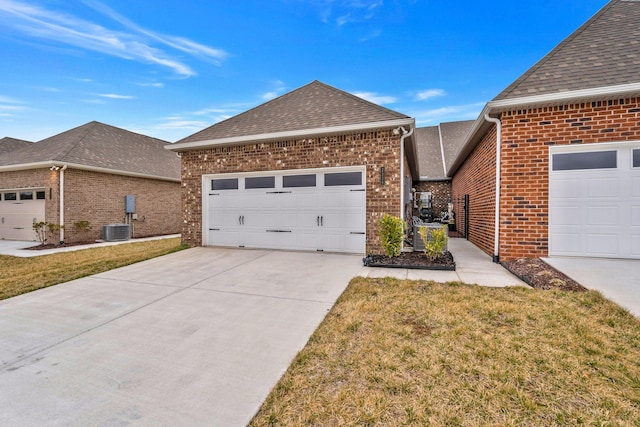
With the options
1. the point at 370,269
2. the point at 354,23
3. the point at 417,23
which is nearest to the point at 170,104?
the point at 354,23

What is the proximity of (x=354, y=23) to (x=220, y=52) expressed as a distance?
216 inches

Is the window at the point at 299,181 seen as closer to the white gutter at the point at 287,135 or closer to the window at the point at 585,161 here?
the white gutter at the point at 287,135

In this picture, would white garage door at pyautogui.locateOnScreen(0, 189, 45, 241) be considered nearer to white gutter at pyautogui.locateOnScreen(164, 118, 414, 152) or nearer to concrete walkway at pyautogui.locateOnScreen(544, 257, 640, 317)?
white gutter at pyautogui.locateOnScreen(164, 118, 414, 152)

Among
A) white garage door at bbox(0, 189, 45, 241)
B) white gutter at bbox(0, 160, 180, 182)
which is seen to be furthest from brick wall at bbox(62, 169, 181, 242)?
white garage door at bbox(0, 189, 45, 241)

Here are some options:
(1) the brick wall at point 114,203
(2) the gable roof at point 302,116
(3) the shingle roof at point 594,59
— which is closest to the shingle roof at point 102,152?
(1) the brick wall at point 114,203

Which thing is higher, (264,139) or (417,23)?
(417,23)

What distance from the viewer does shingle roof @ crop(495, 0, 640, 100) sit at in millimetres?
5223

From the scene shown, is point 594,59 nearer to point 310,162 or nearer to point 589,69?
point 589,69

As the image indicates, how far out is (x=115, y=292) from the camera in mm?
4551

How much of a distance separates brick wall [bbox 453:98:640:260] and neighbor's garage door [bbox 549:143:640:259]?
0.19 metres

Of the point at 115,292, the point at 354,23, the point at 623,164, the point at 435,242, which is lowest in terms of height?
the point at 115,292

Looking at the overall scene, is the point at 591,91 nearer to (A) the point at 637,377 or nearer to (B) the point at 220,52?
(A) the point at 637,377

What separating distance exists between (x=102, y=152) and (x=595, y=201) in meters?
17.8

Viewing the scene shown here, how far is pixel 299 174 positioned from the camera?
7.80 metres
